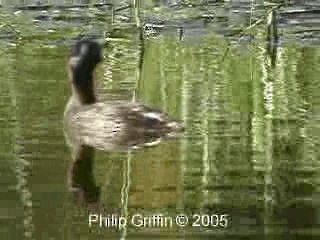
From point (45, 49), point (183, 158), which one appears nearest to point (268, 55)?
point (45, 49)

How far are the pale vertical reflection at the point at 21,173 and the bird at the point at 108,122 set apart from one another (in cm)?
38

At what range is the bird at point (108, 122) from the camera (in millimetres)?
9516

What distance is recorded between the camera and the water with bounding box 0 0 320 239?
23.9ft

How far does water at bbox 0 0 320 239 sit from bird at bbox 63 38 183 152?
0.49 feet

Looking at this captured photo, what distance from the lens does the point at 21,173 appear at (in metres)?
8.51

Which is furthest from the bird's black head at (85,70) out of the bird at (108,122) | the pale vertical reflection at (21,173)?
the pale vertical reflection at (21,173)

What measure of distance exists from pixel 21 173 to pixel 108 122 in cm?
145

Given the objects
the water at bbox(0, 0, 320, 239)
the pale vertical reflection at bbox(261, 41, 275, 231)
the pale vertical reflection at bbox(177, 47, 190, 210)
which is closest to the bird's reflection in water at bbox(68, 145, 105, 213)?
the water at bbox(0, 0, 320, 239)

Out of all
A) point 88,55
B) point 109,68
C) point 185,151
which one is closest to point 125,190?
point 185,151

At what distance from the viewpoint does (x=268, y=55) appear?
1445 centimetres

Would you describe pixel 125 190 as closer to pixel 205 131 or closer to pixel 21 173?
pixel 21 173

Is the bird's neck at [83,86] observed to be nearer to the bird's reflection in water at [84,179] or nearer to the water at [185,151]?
the water at [185,151]

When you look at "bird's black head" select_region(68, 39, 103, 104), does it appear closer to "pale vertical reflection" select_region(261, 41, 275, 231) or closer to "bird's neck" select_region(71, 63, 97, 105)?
"bird's neck" select_region(71, 63, 97, 105)

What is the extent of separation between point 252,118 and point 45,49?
5.66 meters
